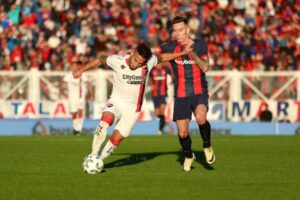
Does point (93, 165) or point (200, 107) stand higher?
point (200, 107)

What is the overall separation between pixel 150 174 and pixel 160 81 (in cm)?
1534

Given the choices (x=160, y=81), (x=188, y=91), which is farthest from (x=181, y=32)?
(x=160, y=81)

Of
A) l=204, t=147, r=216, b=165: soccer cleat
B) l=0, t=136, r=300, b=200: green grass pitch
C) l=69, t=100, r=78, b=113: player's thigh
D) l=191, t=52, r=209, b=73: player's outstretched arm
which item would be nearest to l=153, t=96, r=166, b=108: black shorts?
l=69, t=100, r=78, b=113: player's thigh

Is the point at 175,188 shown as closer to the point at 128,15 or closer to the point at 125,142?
the point at 125,142

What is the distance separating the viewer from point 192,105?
48.8 feet

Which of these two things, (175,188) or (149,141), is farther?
(149,141)

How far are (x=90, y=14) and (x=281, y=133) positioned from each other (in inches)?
366

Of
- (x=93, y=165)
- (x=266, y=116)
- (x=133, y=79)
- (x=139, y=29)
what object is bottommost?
(x=266, y=116)

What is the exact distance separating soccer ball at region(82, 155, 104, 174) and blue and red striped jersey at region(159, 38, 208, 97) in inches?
68.8

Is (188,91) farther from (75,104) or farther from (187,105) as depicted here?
(75,104)

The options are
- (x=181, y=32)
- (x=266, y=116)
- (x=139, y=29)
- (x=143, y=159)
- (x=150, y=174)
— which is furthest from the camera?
(x=139, y=29)

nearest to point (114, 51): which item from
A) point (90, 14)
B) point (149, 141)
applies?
point (90, 14)

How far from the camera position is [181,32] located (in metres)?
14.4

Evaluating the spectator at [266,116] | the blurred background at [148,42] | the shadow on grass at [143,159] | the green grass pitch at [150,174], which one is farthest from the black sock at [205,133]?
the spectator at [266,116]
